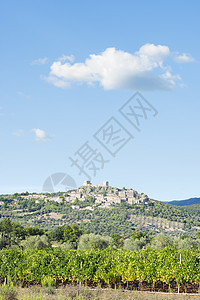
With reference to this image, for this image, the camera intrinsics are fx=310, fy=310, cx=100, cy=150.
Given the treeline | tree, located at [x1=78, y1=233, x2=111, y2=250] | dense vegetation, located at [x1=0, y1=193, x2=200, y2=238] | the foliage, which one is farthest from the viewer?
dense vegetation, located at [x1=0, y1=193, x2=200, y2=238]

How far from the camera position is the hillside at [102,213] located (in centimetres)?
11454

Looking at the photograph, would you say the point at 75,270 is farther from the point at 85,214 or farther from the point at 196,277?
the point at 85,214

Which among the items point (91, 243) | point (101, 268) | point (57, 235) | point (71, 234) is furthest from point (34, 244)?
point (57, 235)

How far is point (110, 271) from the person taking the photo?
551 inches

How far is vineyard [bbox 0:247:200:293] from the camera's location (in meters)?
14.0

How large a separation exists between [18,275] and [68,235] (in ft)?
175

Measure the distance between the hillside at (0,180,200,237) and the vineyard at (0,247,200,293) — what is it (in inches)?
3316

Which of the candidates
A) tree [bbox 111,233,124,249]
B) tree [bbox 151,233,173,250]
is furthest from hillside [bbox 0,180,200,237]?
tree [bbox 151,233,173,250]

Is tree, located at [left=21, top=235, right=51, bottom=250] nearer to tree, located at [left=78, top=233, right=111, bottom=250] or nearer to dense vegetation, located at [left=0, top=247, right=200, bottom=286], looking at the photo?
tree, located at [left=78, top=233, right=111, bottom=250]

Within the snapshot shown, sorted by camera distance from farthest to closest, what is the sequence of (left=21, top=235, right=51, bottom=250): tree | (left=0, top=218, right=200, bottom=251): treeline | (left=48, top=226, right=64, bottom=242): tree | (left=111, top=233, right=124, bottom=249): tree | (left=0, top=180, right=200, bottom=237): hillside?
(left=0, top=180, right=200, bottom=237): hillside
(left=48, top=226, right=64, bottom=242): tree
(left=111, top=233, right=124, bottom=249): tree
(left=0, top=218, right=200, bottom=251): treeline
(left=21, top=235, right=51, bottom=250): tree

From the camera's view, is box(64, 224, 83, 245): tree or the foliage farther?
box(64, 224, 83, 245): tree

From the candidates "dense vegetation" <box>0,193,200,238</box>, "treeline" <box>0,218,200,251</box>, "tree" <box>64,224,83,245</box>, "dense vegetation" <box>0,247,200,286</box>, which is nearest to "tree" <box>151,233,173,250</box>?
"treeline" <box>0,218,200,251</box>

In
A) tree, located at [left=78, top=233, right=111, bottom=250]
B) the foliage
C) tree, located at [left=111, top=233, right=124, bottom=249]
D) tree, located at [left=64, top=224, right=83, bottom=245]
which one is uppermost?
the foliage

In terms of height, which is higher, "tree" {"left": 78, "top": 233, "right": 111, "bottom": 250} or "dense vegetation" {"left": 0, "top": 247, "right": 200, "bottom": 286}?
"dense vegetation" {"left": 0, "top": 247, "right": 200, "bottom": 286}
